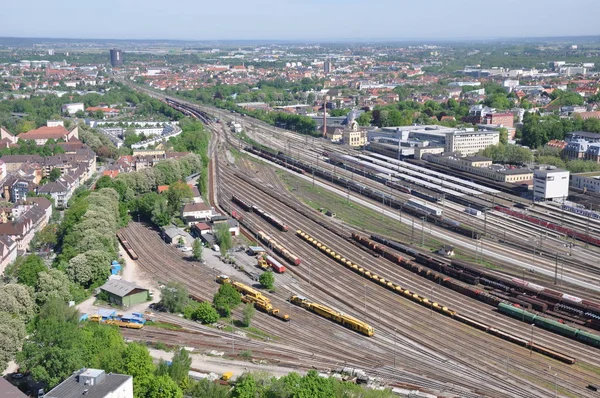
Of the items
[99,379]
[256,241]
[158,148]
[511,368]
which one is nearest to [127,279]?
[256,241]

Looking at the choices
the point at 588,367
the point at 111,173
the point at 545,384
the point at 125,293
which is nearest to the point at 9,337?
the point at 125,293

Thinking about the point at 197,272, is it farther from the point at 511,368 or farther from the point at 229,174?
the point at 229,174

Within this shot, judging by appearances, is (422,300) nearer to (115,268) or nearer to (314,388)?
(314,388)

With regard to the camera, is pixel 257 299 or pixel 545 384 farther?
pixel 257 299

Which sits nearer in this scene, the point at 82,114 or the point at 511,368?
the point at 511,368

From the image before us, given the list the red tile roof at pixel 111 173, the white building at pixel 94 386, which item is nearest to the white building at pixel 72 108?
the red tile roof at pixel 111 173
